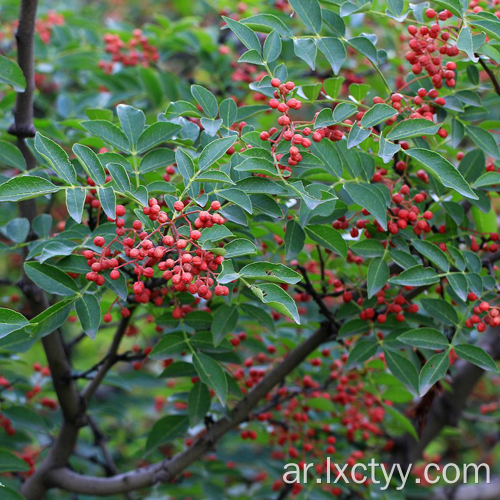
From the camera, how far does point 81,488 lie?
2025 mm

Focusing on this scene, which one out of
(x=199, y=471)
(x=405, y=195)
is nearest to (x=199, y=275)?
(x=405, y=195)

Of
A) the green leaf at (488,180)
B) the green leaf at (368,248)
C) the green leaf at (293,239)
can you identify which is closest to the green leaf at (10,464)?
the green leaf at (293,239)

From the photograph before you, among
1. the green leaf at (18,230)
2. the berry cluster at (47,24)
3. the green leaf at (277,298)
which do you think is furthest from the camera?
the berry cluster at (47,24)

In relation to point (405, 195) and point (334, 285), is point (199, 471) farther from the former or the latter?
point (405, 195)

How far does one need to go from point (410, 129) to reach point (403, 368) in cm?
65

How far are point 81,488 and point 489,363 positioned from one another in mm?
1302

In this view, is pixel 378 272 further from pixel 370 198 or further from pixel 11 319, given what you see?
pixel 11 319

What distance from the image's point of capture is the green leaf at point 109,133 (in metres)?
1.55

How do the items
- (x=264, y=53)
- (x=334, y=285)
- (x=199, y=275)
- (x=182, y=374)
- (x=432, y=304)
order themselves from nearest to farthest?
(x=199, y=275) → (x=264, y=53) → (x=432, y=304) → (x=334, y=285) → (x=182, y=374)

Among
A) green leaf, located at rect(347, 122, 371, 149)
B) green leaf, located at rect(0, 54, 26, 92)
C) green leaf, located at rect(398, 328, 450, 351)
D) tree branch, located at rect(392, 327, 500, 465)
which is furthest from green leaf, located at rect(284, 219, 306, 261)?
tree branch, located at rect(392, 327, 500, 465)

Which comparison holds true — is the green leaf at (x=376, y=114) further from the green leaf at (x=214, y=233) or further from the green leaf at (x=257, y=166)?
the green leaf at (x=214, y=233)

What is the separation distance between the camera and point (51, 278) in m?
1.50

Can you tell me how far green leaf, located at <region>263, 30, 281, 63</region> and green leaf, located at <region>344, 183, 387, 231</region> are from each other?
36 centimetres

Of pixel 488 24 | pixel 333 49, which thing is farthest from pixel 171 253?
pixel 488 24
